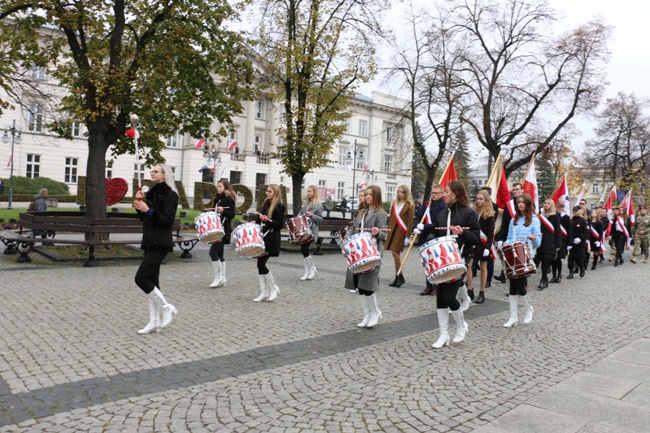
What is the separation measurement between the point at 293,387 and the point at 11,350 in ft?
9.90

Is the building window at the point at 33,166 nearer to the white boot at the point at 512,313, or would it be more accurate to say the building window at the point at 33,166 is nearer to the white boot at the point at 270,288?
the white boot at the point at 270,288

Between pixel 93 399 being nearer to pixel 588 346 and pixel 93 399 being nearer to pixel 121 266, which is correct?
pixel 588 346

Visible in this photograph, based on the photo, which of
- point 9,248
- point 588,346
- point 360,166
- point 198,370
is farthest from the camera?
point 360,166

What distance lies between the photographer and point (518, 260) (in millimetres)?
7605

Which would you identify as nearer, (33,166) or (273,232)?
(273,232)

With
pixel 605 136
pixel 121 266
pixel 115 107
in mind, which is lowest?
pixel 121 266

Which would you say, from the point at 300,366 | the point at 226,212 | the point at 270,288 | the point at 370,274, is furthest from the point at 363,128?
the point at 300,366

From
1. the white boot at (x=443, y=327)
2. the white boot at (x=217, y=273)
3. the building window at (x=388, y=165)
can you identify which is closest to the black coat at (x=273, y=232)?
the white boot at (x=217, y=273)

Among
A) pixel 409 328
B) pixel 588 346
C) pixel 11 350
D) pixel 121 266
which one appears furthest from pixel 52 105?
pixel 588 346

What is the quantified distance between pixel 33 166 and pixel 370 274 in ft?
154

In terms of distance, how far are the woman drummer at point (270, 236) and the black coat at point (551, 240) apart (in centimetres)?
630

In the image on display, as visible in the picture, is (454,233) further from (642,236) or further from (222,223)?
(642,236)

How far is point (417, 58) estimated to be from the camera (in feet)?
80.7

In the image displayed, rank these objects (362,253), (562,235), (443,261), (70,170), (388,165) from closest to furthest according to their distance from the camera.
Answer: (443,261), (362,253), (562,235), (70,170), (388,165)
